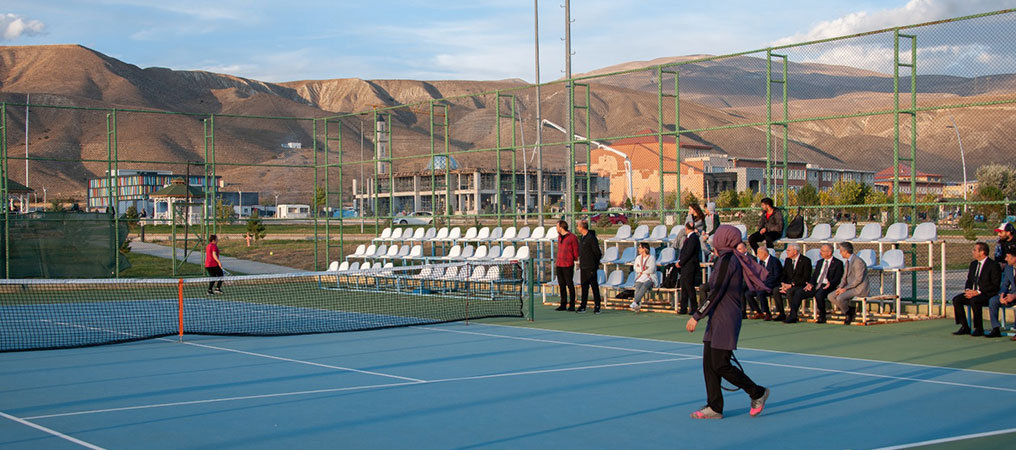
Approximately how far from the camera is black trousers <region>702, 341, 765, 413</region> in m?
7.80

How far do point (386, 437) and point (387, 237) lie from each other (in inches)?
734

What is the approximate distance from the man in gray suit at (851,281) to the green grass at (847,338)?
0.44m

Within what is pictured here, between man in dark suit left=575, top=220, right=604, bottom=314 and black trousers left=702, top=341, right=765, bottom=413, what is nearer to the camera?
black trousers left=702, top=341, right=765, bottom=413

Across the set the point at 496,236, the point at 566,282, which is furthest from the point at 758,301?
the point at 496,236

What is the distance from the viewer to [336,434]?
24.7ft

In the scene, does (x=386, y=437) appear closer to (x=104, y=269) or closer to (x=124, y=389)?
(x=124, y=389)

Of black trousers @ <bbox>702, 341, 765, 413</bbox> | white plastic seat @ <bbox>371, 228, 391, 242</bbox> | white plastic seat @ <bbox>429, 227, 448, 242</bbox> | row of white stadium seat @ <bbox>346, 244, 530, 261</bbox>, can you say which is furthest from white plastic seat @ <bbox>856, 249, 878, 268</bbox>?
white plastic seat @ <bbox>371, 228, 391, 242</bbox>

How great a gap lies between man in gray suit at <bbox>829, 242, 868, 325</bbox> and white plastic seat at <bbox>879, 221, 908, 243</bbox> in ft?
3.02

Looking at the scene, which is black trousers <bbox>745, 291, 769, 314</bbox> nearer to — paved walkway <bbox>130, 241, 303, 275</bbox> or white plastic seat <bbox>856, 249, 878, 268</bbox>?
white plastic seat <bbox>856, 249, 878, 268</bbox>

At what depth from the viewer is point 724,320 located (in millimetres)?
7812

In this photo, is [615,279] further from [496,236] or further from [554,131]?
[554,131]

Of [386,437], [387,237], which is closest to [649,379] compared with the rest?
[386,437]

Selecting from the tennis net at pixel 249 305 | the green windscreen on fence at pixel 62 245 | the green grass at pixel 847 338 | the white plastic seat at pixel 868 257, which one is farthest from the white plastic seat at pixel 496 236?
the green windscreen on fence at pixel 62 245

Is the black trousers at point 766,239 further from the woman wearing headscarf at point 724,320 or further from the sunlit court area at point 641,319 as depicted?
the woman wearing headscarf at point 724,320
